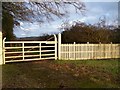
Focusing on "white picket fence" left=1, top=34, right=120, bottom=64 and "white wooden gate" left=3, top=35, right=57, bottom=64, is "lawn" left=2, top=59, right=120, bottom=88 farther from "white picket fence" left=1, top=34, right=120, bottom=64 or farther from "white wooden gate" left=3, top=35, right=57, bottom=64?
"white picket fence" left=1, top=34, right=120, bottom=64

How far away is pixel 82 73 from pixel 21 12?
8.84 meters

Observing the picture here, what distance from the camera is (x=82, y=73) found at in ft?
47.7

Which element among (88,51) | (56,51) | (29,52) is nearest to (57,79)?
(29,52)

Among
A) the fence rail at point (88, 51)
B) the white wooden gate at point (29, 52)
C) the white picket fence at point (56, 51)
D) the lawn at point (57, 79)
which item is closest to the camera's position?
the lawn at point (57, 79)

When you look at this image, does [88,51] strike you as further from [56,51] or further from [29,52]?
[29,52]

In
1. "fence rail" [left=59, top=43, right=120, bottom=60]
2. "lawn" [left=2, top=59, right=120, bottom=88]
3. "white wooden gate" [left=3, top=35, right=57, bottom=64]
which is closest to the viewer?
"lawn" [left=2, top=59, right=120, bottom=88]

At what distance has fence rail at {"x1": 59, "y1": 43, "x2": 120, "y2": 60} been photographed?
77.5 feet

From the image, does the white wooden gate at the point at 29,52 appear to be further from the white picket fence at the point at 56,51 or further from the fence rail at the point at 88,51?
the fence rail at the point at 88,51

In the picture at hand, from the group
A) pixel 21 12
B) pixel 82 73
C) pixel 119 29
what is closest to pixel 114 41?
pixel 119 29

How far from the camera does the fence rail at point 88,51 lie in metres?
23.6

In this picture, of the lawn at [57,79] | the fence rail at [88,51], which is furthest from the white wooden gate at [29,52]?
the lawn at [57,79]

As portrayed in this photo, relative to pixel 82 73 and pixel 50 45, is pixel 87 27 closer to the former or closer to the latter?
pixel 50 45

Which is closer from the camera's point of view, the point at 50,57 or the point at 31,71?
the point at 31,71

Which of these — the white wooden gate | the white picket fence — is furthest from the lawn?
the white picket fence
